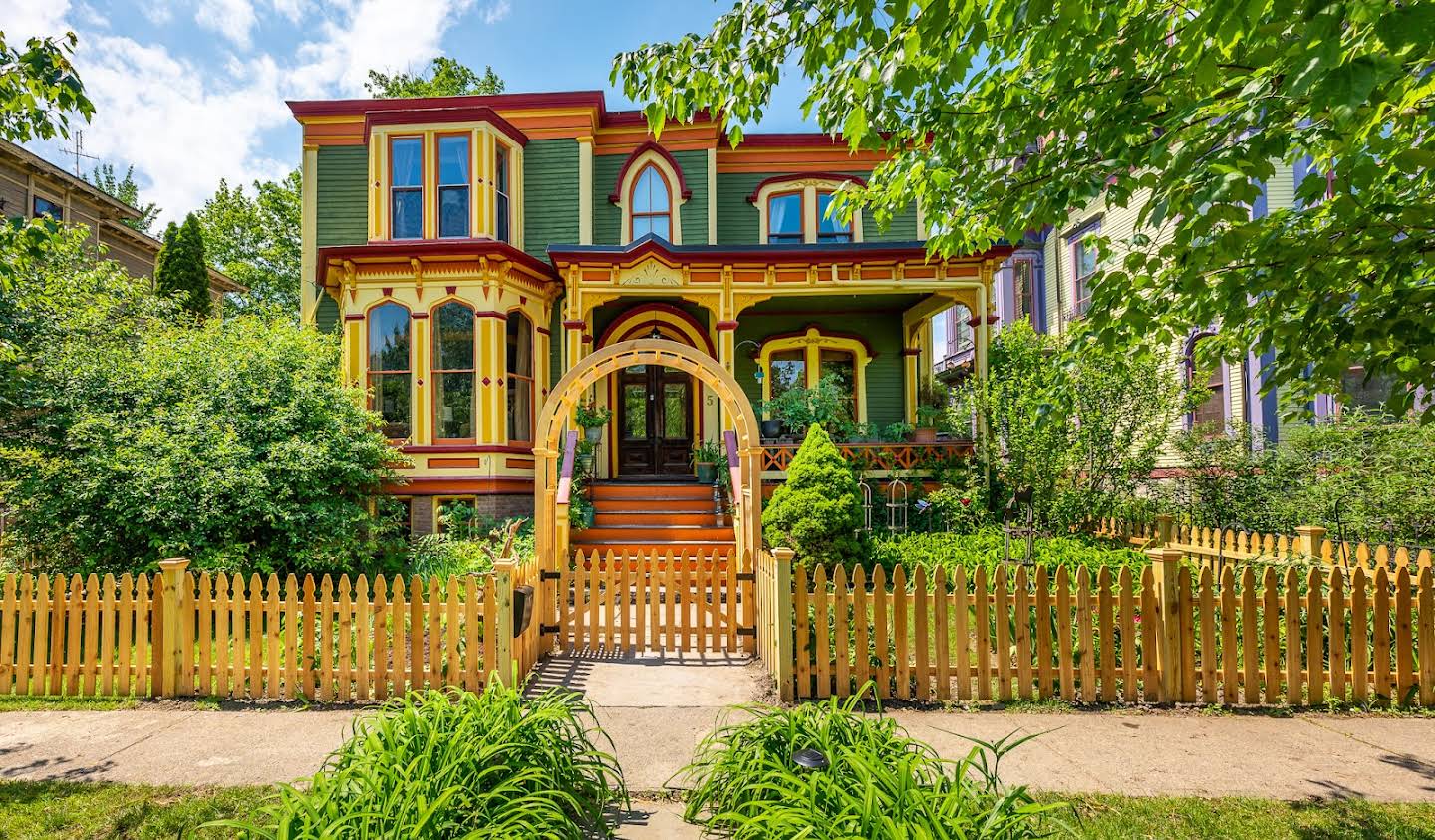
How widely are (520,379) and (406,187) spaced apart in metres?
4.42

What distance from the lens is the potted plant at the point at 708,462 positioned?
1266cm

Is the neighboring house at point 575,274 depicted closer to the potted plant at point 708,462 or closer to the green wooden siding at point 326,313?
the green wooden siding at point 326,313

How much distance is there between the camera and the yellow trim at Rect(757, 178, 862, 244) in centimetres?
1502

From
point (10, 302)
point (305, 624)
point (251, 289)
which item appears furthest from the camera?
point (251, 289)

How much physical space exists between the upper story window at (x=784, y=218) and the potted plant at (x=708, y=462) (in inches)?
211

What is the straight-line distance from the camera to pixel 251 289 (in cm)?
2819

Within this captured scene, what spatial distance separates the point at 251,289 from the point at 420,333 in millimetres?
21448

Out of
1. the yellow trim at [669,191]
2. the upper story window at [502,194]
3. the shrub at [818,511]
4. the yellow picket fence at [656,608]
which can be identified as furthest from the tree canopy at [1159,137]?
the upper story window at [502,194]

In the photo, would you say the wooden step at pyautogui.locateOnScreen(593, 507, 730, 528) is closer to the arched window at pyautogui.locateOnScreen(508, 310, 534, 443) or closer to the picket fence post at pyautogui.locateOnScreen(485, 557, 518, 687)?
the arched window at pyautogui.locateOnScreen(508, 310, 534, 443)

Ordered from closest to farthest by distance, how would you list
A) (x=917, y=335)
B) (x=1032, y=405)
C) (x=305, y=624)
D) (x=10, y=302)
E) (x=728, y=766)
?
1. (x=728, y=766)
2. (x=305, y=624)
3. (x=10, y=302)
4. (x=1032, y=405)
5. (x=917, y=335)

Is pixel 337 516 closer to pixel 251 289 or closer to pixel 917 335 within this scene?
pixel 917 335

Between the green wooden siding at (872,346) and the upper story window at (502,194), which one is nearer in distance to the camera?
the upper story window at (502,194)

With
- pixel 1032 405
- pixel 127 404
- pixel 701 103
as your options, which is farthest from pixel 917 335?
pixel 127 404

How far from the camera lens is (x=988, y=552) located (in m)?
8.19
